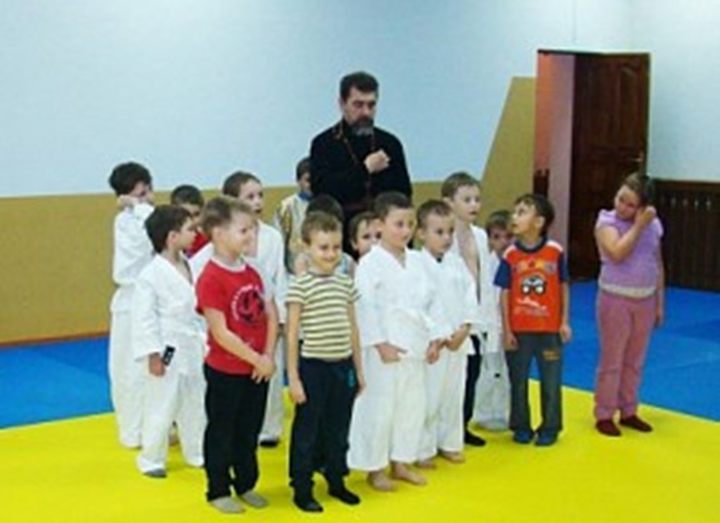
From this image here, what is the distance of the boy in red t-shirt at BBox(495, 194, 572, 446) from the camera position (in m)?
5.57

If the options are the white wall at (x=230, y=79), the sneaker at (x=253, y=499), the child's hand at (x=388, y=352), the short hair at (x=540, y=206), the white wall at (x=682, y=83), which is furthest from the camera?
the white wall at (x=682, y=83)

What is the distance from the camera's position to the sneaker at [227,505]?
452 cm

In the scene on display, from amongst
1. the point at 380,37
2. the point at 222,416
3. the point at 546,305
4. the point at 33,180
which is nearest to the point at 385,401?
the point at 222,416

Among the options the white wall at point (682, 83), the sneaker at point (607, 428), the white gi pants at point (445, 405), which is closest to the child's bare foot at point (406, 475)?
the white gi pants at point (445, 405)

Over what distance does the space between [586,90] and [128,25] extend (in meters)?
5.93

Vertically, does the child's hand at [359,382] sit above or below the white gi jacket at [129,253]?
below

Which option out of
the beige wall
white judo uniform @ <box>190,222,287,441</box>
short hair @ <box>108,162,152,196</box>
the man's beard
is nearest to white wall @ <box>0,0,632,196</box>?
the beige wall

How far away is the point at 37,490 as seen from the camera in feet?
15.9

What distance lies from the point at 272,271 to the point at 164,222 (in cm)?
69

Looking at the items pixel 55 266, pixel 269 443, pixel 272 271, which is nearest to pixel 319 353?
pixel 272 271

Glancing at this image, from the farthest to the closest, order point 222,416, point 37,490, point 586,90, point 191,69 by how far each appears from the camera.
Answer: point 586,90 < point 191,69 < point 37,490 < point 222,416

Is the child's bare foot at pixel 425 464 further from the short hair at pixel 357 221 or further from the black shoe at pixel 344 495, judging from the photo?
the short hair at pixel 357 221

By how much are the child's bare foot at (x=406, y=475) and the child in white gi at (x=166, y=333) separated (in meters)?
0.99

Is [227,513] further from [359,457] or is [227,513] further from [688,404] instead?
[688,404]
